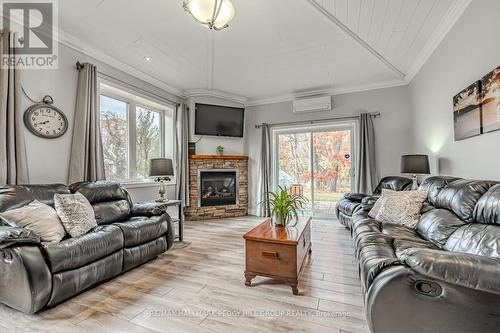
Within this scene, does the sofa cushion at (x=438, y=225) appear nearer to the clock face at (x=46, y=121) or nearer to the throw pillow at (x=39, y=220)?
the throw pillow at (x=39, y=220)

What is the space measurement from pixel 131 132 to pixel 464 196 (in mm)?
4632

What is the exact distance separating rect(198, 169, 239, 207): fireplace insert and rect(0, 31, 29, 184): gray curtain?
2985mm

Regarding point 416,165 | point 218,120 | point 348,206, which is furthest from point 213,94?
point 416,165

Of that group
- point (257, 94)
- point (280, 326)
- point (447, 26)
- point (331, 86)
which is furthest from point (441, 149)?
point (257, 94)

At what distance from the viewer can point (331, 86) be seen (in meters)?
4.79

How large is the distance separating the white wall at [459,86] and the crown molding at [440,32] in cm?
6

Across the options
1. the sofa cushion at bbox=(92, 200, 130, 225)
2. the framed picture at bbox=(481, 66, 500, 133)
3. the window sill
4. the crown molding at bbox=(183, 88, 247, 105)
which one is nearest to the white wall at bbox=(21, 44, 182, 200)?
the sofa cushion at bbox=(92, 200, 130, 225)

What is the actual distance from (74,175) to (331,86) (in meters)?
4.71

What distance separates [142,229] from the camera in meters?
2.60

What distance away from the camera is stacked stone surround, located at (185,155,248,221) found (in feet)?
16.6

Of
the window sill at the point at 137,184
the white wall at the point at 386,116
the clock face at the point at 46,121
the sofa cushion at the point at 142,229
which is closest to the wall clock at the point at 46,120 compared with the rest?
the clock face at the point at 46,121

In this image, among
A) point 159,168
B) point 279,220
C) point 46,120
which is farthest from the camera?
point 159,168

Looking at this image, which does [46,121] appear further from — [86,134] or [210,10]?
[210,10]

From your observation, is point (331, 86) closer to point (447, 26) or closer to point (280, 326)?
point (447, 26)
